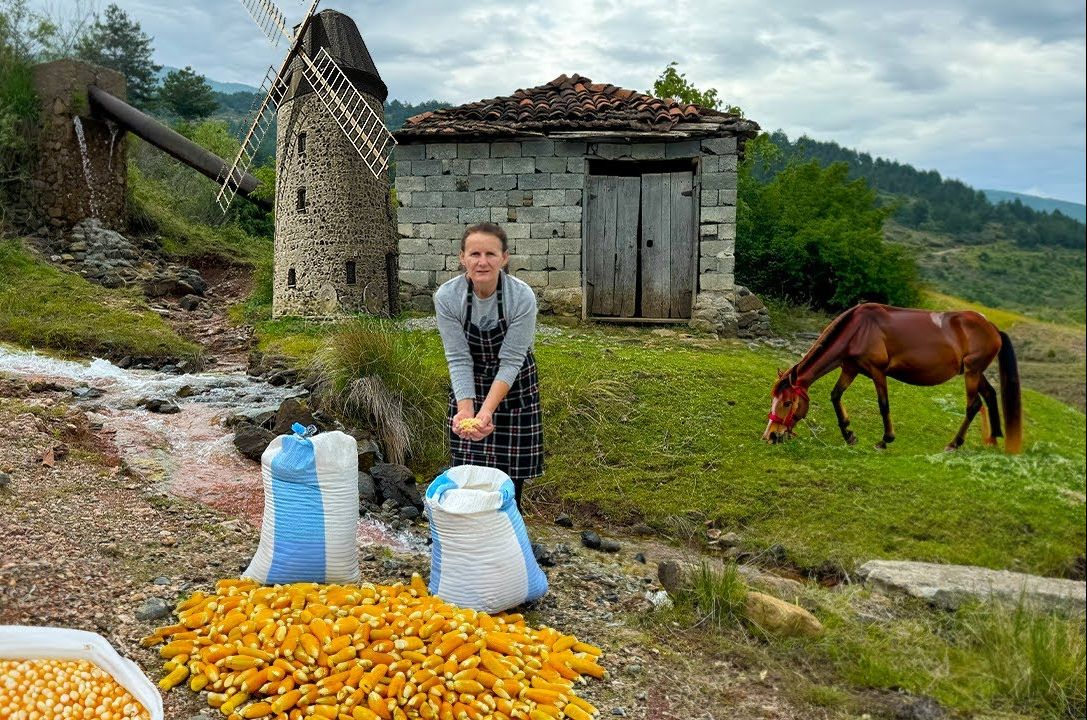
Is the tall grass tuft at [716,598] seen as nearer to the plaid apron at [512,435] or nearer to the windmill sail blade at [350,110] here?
the plaid apron at [512,435]

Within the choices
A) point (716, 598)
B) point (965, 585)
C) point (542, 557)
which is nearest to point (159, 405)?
point (542, 557)

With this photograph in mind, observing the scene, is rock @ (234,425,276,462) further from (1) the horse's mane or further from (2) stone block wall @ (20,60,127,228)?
(2) stone block wall @ (20,60,127,228)

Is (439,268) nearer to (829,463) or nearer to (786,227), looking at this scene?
(786,227)

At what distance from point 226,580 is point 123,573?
501 millimetres

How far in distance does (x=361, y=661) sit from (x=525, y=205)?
28.2ft

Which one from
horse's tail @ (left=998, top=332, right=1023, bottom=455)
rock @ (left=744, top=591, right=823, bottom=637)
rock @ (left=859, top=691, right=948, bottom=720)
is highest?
horse's tail @ (left=998, top=332, right=1023, bottom=455)

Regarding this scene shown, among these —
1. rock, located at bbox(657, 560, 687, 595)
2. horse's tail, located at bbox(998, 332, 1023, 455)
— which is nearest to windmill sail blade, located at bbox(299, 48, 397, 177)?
rock, located at bbox(657, 560, 687, 595)

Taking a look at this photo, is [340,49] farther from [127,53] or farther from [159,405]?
[127,53]

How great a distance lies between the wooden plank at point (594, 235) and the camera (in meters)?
10.9

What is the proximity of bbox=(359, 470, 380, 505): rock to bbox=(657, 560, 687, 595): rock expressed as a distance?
1937 millimetres

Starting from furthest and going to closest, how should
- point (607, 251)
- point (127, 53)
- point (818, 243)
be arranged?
point (127, 53)
point (607, 251)
point (818, 243)

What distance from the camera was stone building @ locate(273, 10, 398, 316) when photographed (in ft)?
36.2

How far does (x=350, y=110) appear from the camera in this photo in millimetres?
10672

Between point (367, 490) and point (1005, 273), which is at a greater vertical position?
point (1005, 273)
